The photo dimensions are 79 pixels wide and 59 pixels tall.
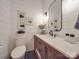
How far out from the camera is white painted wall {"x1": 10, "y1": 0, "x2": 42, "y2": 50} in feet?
8.41

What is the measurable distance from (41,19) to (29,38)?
1034 mm

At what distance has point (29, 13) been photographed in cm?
281

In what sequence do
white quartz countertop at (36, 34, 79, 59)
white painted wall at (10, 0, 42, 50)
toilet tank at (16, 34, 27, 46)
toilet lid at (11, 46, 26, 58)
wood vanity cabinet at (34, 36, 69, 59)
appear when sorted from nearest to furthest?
white quartz countertop at (36, 34, 79, 59) < wood vanity cabinet at (34, 36, 69, 59) < toilet lid at (11, 46, 26, 58) < toilet tank at (16, 34, 27, 46) < white painted wall at (10, 0, 42, 50)

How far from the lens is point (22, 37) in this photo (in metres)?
2.49

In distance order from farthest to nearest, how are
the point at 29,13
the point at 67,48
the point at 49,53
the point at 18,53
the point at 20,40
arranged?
the point at 29,13 → the point at 20,40 → the point at 18,53 → the point at 49,53 → the point at 67,48

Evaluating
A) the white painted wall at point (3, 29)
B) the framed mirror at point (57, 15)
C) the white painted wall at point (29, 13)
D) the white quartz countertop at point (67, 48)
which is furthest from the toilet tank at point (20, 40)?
the white quartz countertop at point (67, 48)

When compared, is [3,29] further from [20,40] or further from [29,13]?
[29,13]

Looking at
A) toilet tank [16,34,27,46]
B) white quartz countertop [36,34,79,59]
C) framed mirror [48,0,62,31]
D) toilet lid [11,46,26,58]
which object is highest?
framed mirror [48,0,62,31]

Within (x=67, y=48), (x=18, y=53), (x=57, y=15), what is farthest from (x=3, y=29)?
(x=67, y=48)

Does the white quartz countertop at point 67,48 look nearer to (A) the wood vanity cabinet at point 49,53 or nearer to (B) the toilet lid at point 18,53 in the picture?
(A) the wood vanity cabinet at point 49,53

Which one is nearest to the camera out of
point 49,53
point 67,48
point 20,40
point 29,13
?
point 67,48

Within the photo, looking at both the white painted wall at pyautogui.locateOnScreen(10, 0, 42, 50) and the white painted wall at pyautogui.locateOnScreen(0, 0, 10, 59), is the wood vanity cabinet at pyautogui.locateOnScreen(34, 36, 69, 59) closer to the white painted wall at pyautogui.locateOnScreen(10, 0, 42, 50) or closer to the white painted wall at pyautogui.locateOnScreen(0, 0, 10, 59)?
the white painted wall at pyautogui.locateOnScreen(0, 0, 10, 59)

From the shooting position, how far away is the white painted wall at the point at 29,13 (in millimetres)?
2562

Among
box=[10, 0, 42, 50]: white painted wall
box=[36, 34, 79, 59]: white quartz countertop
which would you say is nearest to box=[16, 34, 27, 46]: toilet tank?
box=[10, 0, 42, 50]: white painted wall
